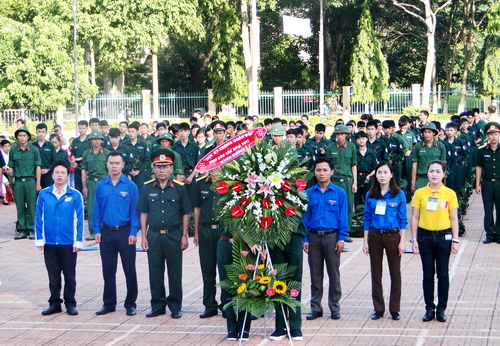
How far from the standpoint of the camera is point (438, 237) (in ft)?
25.7

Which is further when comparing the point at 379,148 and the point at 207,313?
the point at 379,148

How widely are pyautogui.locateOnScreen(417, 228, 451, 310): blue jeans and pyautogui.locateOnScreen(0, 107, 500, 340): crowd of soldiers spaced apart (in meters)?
1.06

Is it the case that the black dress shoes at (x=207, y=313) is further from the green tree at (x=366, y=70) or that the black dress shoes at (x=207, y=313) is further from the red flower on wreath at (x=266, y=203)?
the green tree at (x=366, y=70)

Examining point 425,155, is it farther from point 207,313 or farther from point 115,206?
point 115,206

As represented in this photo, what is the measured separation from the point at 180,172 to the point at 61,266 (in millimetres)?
3922

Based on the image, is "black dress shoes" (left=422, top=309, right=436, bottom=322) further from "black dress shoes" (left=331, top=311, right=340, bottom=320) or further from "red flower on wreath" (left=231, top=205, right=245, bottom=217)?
"red flower on wreath" (left=231, top=205, right=245, bottom=217)

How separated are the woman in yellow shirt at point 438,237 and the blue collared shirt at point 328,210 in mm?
833

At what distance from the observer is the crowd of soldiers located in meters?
8.25

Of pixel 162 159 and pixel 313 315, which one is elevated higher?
pixel 162 159

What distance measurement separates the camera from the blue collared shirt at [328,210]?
7.93 meters

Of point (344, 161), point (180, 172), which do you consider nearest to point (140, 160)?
point (180, 172)

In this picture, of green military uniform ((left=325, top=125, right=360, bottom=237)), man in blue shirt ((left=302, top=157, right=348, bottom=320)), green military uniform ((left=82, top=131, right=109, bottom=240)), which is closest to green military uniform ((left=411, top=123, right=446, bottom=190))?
green military uniform ((left=325, top=125, right=360, bottom=237))

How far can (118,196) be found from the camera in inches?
338

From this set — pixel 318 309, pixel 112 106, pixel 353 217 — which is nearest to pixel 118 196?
pixel 318 309
